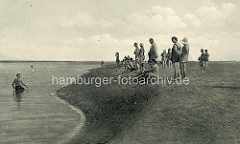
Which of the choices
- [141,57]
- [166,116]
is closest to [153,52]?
[141,57]

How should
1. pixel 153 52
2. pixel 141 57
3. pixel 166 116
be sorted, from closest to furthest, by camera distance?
Result: pixel 166 116, pixel 153 52, pixel 141 57

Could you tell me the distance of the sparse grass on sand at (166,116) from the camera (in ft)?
29.5

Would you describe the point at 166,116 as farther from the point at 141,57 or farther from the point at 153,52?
the point at 141,57

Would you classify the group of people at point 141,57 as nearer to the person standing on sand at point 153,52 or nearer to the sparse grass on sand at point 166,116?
the person standing on sand at point 153,52

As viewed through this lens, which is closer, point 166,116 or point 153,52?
point 166,116

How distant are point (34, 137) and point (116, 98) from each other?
243 inches

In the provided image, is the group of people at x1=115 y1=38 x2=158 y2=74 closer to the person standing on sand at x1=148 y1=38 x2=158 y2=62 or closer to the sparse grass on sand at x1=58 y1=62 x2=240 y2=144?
the person standing on sand at x1=148 y1=38 x2=158 y2=62

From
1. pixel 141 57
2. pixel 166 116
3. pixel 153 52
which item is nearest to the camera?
pixel 166 116

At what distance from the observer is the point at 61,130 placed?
1319cm

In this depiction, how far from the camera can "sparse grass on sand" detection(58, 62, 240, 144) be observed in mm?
8977

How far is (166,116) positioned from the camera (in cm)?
1047

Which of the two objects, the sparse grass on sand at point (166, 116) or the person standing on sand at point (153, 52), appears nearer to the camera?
the sparse grass on sand at point (166, 116)

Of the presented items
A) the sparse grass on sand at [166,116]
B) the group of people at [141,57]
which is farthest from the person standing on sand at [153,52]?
the sparse grass on sand at [166,116]

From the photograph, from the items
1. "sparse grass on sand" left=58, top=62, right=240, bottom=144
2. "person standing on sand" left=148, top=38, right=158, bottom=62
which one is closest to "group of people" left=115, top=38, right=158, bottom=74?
"person standing on sand" left=148, top=38, right=158, bottom=62
